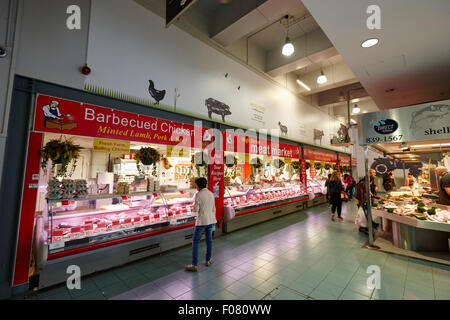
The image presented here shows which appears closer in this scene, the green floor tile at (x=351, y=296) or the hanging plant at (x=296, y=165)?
the green floor tile at (x=351, y=296)

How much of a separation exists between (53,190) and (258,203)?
5458 mm

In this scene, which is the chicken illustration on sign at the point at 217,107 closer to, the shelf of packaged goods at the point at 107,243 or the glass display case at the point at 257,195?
the glass display case at the point at 257,195

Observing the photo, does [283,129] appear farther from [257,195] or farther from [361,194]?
[361,194]

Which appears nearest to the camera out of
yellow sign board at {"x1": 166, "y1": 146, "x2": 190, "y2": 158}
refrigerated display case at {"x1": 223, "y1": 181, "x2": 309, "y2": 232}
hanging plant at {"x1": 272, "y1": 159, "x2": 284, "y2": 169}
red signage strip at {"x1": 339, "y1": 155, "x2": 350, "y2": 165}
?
yellow sign board at {"x1": 166, "y1": 146, "x2": 190, "y2": 158}

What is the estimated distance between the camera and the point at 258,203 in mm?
6820

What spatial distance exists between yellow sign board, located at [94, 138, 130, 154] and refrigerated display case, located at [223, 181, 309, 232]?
3.18 metres

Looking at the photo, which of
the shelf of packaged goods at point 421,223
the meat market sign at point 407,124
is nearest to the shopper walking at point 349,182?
the shelf of packaged goods at point 421,223

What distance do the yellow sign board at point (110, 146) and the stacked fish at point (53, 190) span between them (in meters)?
0.87

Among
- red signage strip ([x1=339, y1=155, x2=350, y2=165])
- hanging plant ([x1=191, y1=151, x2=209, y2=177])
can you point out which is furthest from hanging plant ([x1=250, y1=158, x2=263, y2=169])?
red signage strip ([x1=339, y1=155, x2=350, y2=165])

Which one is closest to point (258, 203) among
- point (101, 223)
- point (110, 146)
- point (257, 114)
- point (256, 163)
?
point (256, 163)

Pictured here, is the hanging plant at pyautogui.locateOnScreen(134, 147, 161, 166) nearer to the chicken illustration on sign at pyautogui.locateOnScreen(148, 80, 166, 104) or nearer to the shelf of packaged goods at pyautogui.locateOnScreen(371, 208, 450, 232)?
the chicken illustration on sign at pyautogui.locateOnScreen(148, 80, 166, 104)

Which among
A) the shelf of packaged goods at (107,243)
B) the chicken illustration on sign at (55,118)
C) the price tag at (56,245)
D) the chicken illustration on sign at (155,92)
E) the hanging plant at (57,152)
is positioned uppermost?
the chicken illustration on sign at (155,92)

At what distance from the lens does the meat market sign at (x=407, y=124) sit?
3982 millimetres

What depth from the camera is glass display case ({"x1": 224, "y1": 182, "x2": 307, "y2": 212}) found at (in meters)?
6.30
